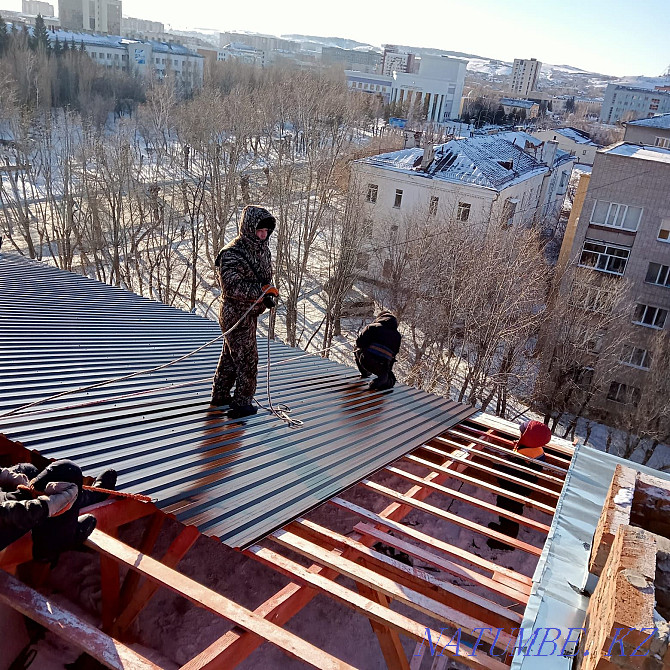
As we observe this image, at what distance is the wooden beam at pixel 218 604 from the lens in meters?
2.89

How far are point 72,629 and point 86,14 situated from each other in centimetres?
13031

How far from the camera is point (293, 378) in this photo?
27.3 feet

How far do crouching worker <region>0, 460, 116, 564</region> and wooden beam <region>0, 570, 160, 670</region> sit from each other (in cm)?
25

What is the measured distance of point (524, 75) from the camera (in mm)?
159875

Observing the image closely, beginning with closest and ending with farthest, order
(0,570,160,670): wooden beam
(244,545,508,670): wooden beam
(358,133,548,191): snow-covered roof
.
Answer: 1. (0,570,160,670): wooden beam
2. (244,545,508,670): wooden beam
3. (358,133,548,191): snow-covered roof

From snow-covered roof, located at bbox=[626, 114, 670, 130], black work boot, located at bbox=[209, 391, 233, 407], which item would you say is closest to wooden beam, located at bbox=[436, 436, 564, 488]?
black work boot, located at bbox=[209, 391, 233, 407]

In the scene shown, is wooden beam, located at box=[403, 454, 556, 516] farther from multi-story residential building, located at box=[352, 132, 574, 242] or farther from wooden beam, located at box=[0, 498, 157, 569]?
multi-story residential building, located at box=[352, 132, 574, 242]

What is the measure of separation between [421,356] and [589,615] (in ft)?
49.4

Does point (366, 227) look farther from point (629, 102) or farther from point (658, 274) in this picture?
point (629, 102)

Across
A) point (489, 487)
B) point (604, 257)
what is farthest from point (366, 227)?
point (489, 487)

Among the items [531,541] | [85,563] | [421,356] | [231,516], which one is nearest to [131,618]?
[85,563]

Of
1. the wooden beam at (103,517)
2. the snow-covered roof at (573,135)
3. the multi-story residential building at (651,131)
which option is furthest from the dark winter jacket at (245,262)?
the snow-covered roof at (573,135)

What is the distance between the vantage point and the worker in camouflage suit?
554 centimetres

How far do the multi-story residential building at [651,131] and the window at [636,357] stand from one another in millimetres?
17387
